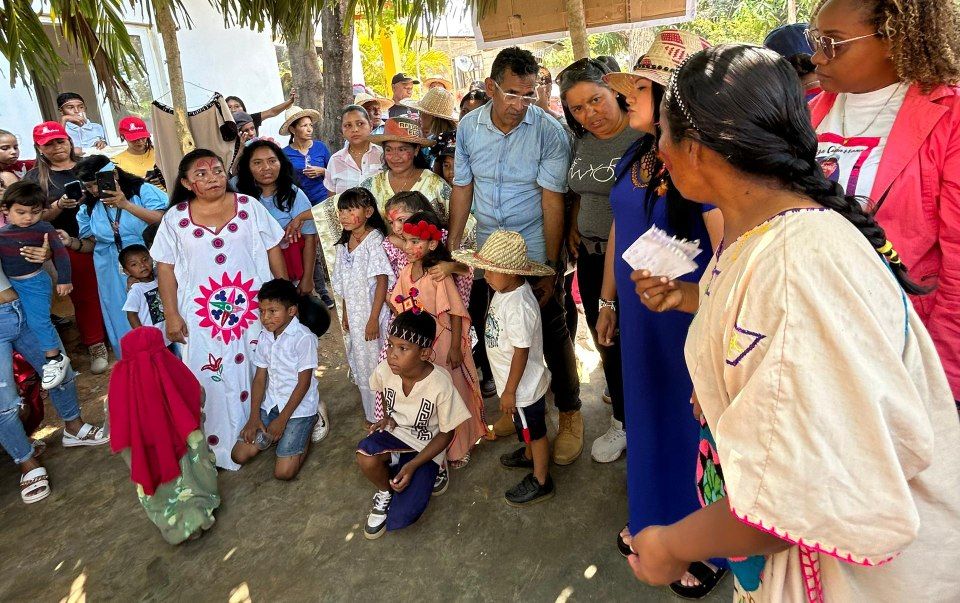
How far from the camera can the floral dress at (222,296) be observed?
11.7 ft

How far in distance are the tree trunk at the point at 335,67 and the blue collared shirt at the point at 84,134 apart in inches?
109

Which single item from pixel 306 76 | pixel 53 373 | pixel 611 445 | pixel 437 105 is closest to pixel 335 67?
pixel 306 76

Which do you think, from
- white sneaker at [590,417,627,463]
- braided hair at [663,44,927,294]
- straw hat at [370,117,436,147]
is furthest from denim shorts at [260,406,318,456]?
braided hair at [663,44,927,294]

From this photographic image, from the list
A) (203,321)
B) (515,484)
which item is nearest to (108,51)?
(203,321)

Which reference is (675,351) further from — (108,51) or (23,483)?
(23,483)

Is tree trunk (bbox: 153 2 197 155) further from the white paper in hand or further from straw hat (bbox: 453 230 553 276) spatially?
the white paper in hand

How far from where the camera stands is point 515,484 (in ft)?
10.3

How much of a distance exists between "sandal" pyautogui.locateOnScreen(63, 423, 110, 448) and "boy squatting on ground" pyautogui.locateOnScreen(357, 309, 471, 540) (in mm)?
2265

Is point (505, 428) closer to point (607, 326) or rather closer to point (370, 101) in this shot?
point (607, 326)

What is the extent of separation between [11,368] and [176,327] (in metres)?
1.05

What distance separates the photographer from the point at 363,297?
12.2 ft

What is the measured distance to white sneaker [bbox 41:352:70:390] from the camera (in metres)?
3.81

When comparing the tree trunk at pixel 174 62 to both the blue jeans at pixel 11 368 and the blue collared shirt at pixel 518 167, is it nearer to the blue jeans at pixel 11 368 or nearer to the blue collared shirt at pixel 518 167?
the blue jeans at pixel 11 368

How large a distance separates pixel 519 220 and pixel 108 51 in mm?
2537
